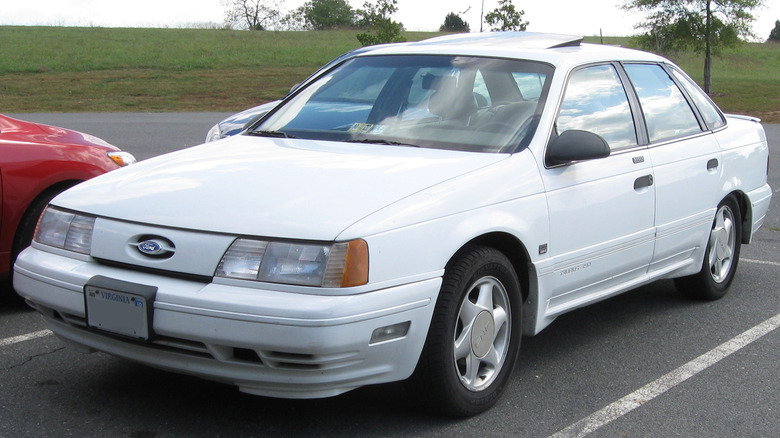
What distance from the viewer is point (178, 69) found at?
38.8m

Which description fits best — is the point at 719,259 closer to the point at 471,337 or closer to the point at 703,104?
the point at 703,104

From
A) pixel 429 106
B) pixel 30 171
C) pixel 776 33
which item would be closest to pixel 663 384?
pixel 429 106

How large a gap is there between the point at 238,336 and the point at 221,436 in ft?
1.97

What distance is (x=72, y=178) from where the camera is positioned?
18.0 feet

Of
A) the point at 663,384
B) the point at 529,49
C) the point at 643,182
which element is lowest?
the point at 663,384

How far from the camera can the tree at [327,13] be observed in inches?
3543

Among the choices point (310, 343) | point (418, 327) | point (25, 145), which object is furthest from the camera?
point (25, 145)

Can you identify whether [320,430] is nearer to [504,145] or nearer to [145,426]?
[145,426]

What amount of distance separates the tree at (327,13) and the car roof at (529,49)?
85863 mm

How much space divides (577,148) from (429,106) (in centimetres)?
77

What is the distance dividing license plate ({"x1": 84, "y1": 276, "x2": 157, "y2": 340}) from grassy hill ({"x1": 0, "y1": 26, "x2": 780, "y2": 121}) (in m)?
22.5

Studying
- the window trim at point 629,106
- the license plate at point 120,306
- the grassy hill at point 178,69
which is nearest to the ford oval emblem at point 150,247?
the license plate at point 120,306

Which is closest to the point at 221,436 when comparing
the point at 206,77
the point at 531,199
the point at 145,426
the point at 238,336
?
the point at 145,426

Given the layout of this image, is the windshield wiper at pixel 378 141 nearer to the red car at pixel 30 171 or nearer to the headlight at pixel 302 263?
the headlight at pixel 302 263
